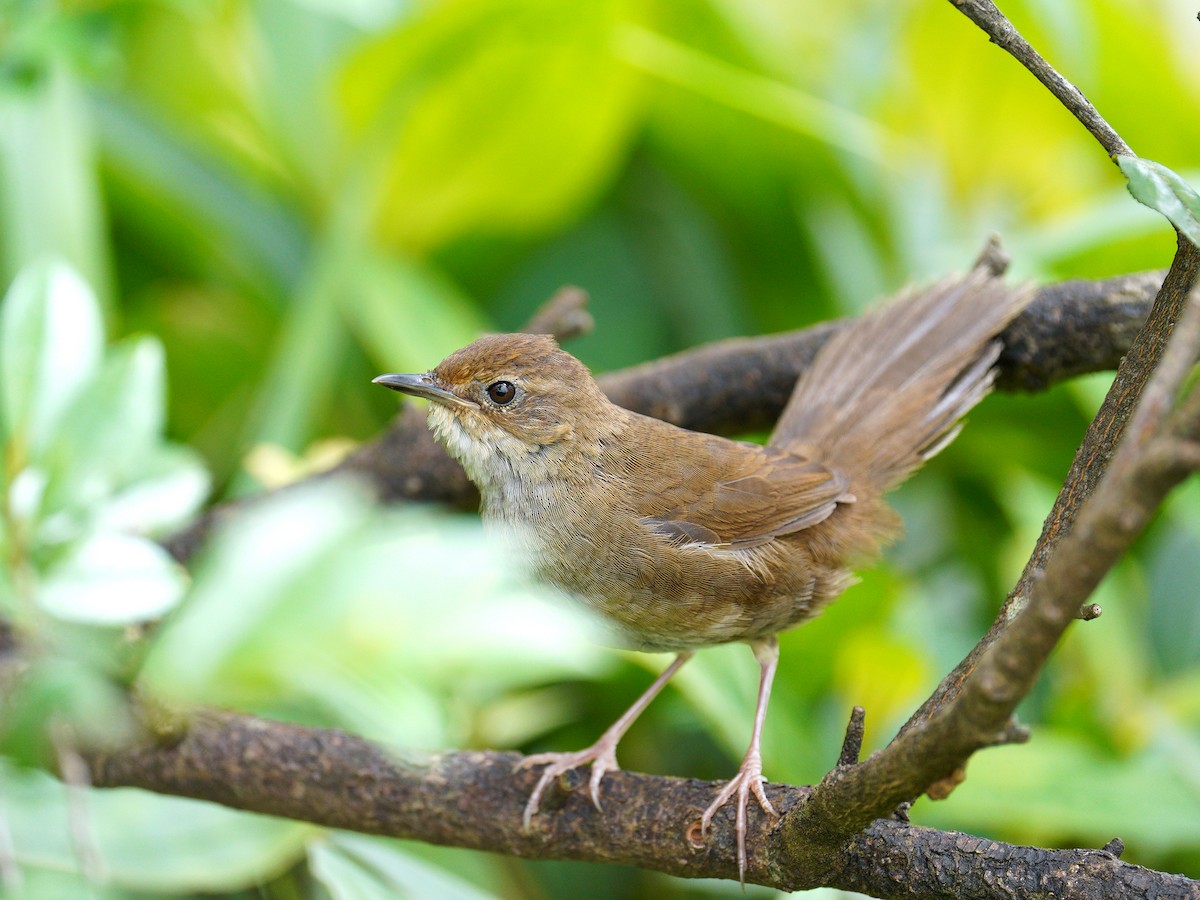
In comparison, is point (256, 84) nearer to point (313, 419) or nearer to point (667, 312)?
point (313, 419)

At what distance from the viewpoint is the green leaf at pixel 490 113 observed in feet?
11.7

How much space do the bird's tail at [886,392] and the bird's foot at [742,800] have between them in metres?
0.92

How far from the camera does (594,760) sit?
2355 mm

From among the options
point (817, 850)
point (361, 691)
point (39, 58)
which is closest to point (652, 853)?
point (817, 850)

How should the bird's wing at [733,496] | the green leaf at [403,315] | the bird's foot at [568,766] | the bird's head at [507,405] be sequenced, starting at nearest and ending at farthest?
the bird's foot at [568,766] < the bird's wing at [733,496] < the bird's head at [507,405] < the green leaf at [403,315]

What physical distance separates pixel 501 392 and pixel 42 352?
47.4 inches

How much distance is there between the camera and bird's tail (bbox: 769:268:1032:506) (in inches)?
111

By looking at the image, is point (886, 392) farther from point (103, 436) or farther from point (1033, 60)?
point (103, 436)

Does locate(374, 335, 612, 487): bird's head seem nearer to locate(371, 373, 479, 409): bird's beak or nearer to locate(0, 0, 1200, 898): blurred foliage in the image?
locate(371, 373, 479, 409): bird's beak

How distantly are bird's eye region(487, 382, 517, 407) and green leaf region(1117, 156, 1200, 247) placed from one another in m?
1.64

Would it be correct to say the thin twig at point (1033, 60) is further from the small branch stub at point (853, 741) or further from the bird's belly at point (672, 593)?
the bird's belly at point (672, 593)

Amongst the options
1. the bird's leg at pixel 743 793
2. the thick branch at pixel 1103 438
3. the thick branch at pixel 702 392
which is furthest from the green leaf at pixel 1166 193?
the thick branch at pixel 702 392

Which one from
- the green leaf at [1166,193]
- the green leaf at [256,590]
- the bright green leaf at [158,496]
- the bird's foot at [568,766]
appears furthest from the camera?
the bird's foot at [568,766]

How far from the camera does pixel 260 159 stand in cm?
445
